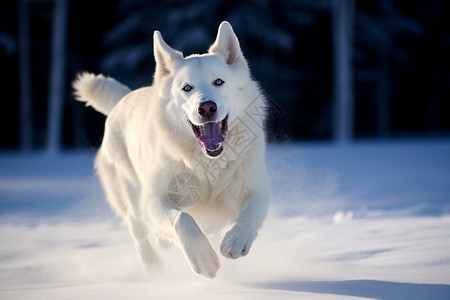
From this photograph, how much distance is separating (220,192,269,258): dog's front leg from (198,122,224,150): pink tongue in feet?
1.43

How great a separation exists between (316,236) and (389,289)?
163 cm

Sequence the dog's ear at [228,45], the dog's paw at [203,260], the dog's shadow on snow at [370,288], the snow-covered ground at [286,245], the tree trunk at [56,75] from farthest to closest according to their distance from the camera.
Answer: the tree trunk at [56,75] < the dog's ear at [228,45] < the snow-covered ground at [286,245] < the dog's paw at [203,260] < the dog's shadow on snow at [370,288]

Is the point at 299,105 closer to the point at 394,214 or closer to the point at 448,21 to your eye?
the point at 448,21

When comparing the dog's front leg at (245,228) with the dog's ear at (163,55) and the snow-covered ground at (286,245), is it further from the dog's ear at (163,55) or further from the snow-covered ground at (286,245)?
the dog's ear at (163,55)

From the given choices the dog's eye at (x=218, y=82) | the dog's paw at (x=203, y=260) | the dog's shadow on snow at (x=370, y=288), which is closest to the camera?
the dog's shadow on snow at (x=370, y=288)

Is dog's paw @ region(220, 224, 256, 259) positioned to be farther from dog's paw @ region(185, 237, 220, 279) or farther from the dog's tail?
the dog's tail

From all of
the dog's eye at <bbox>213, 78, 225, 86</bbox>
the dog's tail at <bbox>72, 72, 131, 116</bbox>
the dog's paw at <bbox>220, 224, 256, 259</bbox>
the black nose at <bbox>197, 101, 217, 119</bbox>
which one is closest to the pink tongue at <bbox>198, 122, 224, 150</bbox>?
the black nose at <bbox>197, 101, 217, 119</bbox>

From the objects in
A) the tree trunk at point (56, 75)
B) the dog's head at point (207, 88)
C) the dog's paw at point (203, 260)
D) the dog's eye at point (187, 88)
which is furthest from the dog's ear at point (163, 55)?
the tree trunk at point (56, 75)

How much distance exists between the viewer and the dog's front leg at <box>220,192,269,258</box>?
8.94 feet

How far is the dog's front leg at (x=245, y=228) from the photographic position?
2726 mm

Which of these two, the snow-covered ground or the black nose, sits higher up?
the black nose

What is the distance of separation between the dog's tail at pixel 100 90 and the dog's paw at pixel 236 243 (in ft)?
7.51

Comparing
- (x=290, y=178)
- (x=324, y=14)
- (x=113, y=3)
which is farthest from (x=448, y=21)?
(x=290, y=178)

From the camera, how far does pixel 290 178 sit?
6285mm
